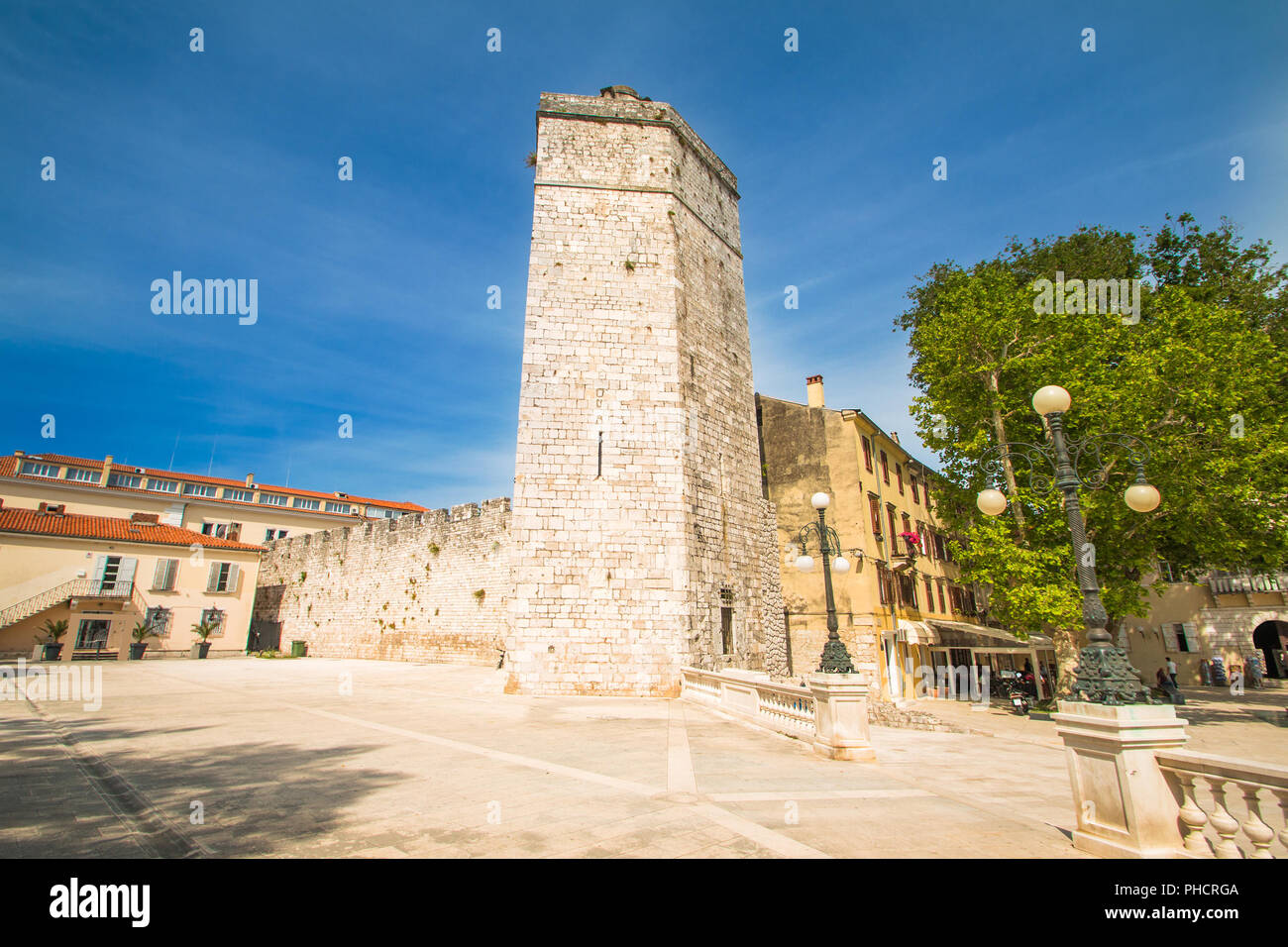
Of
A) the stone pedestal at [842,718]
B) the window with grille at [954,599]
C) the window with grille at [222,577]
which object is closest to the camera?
the stone pedestal at [842,718]

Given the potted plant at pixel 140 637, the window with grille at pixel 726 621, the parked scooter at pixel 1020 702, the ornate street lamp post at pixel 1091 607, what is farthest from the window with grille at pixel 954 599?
the potted plant at pixel 140 637

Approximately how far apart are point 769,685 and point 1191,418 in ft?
45.1

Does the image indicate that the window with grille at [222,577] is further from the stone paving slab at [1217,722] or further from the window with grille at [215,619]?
the stone paving slab at [1217,722]

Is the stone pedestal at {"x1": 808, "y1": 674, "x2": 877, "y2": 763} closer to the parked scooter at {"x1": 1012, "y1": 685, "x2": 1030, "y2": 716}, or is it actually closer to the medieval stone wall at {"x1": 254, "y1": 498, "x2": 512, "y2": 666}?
the medieval stone wall at {"x1": 254, "y1": 498, "x2": 512, "y2": 666}

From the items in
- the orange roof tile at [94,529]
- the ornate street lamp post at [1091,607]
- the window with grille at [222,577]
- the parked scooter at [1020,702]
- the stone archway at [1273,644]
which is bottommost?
the parked scooter at [1020,702]

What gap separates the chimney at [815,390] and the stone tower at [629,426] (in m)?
7.66

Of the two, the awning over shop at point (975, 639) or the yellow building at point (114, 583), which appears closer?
the awning over shop at point (975, 639)

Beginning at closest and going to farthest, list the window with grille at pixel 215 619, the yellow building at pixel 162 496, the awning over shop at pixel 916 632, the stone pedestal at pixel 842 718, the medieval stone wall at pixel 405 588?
the stone pedestal at pixel 842 718
the medieval stone wall at pixel 405 588
the awning over shop at pixel 916 632
the window with grille at pixel 215 619
the yellow building at pixel 162 496

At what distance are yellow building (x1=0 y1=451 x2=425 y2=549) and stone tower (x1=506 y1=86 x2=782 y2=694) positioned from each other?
108 feet

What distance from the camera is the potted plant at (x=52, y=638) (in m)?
23.1
